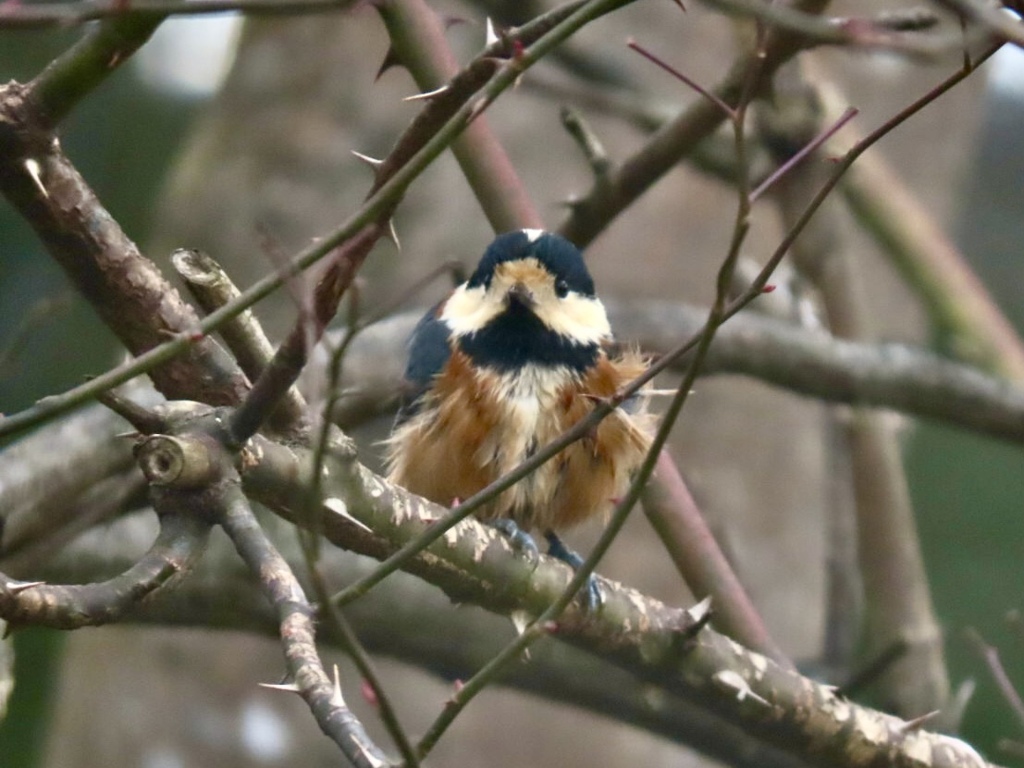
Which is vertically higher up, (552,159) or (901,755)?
(552,159)

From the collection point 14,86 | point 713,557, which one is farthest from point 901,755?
point 14,86

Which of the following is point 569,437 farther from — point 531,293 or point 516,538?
point 531,293

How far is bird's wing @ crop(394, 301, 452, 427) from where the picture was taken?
219cm

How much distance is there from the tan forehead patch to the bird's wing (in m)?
0.13

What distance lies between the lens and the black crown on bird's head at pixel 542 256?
7.30 ft

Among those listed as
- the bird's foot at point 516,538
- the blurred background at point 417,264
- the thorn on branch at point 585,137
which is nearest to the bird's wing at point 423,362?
the bird's foot at point 516,538

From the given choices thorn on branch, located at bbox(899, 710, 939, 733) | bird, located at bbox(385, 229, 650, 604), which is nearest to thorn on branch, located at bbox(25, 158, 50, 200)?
bird, located at bbox(385, 229, 650, 604)

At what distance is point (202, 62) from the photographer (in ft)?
17.6

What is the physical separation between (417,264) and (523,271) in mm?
1892

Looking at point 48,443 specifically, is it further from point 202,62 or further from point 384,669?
point 202,62

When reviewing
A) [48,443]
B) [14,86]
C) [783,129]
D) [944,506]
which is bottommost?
[944,506]

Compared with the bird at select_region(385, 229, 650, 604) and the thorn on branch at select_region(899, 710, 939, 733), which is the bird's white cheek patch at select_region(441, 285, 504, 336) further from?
the thorn on branch at select_region(899, 710, 939, 733)

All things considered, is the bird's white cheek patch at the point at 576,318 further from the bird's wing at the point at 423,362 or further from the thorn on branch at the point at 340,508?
the thorn on branch at the point at 340,508

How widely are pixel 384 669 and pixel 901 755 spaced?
2.17 metres
